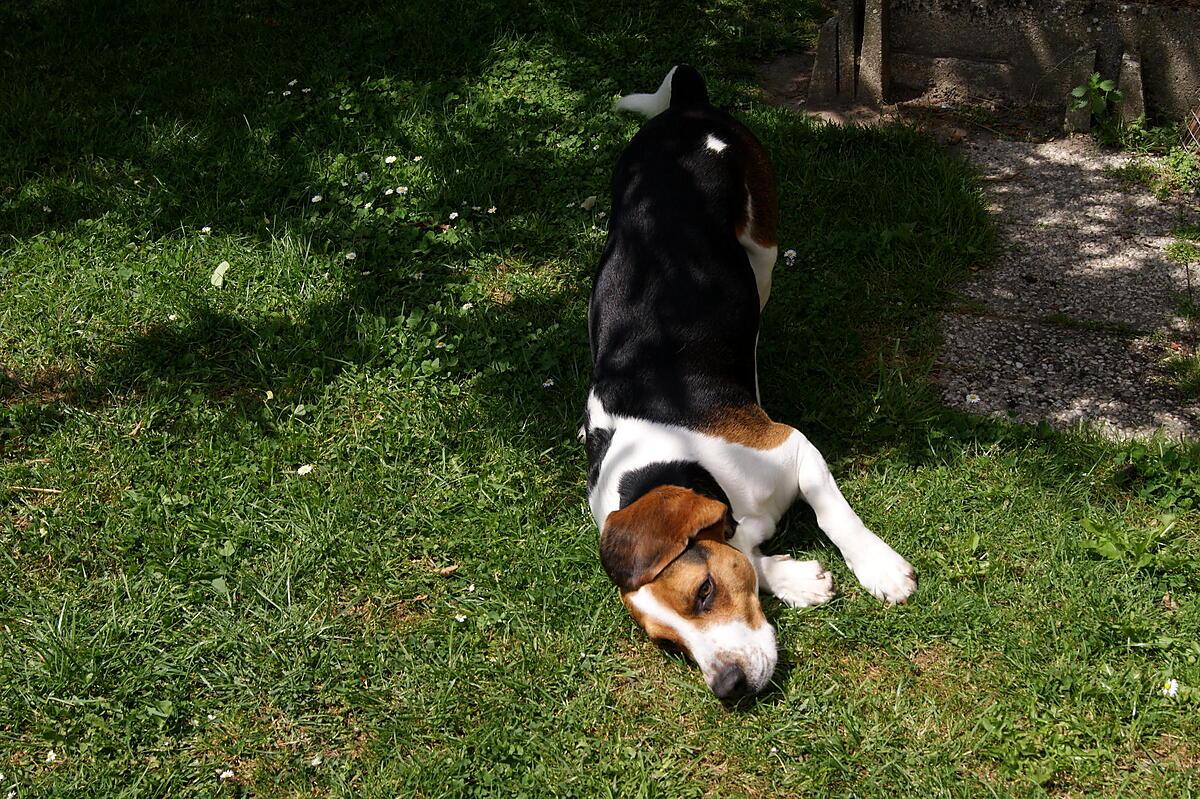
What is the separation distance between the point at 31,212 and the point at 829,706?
526 centimetres

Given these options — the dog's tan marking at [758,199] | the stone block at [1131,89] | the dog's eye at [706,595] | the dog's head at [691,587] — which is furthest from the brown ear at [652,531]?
the stone block at [1131,89]

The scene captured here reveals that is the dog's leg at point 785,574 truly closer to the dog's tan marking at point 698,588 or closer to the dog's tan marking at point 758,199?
the dog's tan marking at point 698,588

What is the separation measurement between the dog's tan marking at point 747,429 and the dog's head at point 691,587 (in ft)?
1.50

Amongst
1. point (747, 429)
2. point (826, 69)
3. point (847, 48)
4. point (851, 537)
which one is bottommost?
point (851, 537)

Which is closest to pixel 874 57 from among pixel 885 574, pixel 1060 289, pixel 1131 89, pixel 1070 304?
pixel 1131 89

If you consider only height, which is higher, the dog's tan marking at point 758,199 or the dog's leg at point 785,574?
the dog's tan marking at point 758,199

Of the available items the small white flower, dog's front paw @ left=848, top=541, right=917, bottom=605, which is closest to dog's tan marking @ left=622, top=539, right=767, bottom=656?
dog's front paw @ left=848, top=541, right=917, bottom=605

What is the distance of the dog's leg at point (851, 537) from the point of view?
12.6ft

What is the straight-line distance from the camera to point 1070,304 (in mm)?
5113

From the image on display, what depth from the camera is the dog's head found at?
3412 mm

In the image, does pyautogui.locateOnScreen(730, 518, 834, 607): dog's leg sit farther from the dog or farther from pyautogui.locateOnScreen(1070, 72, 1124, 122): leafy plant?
pyautogui.locateOnScreen(1070, 72, 1124, 122): leafy plant

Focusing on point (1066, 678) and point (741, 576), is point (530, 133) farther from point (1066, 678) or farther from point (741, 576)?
point (1066, 678)

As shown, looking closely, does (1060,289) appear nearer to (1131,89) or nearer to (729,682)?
(1131,89)

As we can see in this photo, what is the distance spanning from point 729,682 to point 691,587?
31 cm
